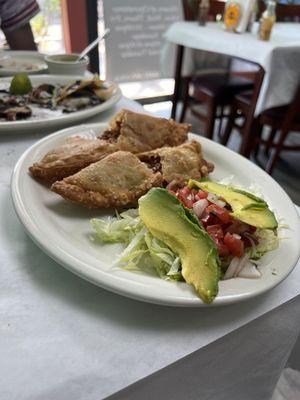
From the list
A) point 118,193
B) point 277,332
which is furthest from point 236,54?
point 277,332

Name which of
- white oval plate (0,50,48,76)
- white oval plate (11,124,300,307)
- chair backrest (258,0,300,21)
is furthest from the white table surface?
chair backrest (258,0,300,21)

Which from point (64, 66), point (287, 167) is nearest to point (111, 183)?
point (64, 66)

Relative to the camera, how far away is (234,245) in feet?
1.86

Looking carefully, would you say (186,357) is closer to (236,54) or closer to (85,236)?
(85,236)

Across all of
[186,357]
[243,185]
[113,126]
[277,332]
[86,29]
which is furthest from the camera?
[86,29]

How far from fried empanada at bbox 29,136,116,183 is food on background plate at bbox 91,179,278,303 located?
21 cm

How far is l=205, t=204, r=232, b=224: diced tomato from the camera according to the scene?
60 centimetres

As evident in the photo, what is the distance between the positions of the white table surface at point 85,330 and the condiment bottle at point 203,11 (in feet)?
Answer: 7.95

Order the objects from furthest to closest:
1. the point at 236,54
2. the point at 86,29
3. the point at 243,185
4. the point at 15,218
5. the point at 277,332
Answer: the point at 86,29, the point at 236,54, the point at 243,185, the point at 15,218, the point at 277,332

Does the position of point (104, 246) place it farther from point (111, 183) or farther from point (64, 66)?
point (64, 66)

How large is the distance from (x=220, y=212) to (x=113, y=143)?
391 millimetres

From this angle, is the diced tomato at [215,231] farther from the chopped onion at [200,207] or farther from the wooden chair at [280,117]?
the wooden chair at [280,117]

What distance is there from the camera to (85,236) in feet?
2.17

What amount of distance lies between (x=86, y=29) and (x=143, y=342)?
3048 millimetres
